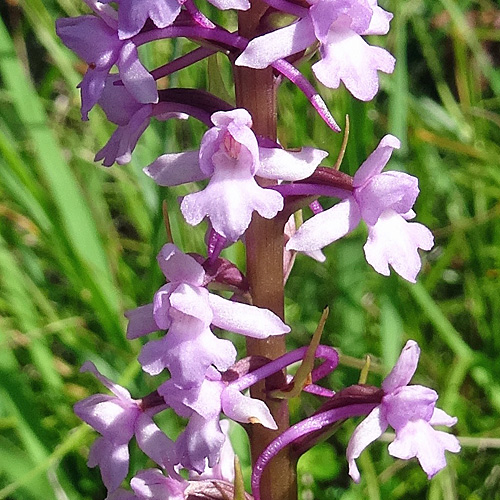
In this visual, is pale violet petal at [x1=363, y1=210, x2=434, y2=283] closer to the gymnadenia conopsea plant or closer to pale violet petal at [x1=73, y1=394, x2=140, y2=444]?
the gymnadenia conopsea plant

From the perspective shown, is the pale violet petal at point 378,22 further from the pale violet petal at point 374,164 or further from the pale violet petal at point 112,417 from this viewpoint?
the pale violet petal at point 112,417

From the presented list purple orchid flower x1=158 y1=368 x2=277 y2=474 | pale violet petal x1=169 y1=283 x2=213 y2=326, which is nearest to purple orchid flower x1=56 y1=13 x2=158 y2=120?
pale violet petal x1=169 y1=283 x2=213 y2=326

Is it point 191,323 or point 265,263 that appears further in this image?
point 265,263

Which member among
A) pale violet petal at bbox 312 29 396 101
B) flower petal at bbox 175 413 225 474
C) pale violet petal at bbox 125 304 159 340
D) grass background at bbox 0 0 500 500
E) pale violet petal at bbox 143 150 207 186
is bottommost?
grass background at bbox 0 0 500 500

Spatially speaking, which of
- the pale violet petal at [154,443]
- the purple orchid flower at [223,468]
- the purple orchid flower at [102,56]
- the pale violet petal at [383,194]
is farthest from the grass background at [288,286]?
the pale violet petal at [383,194]

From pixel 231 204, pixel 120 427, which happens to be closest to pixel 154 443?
pixel 120 427

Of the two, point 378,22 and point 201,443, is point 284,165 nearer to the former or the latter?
point 378,22
